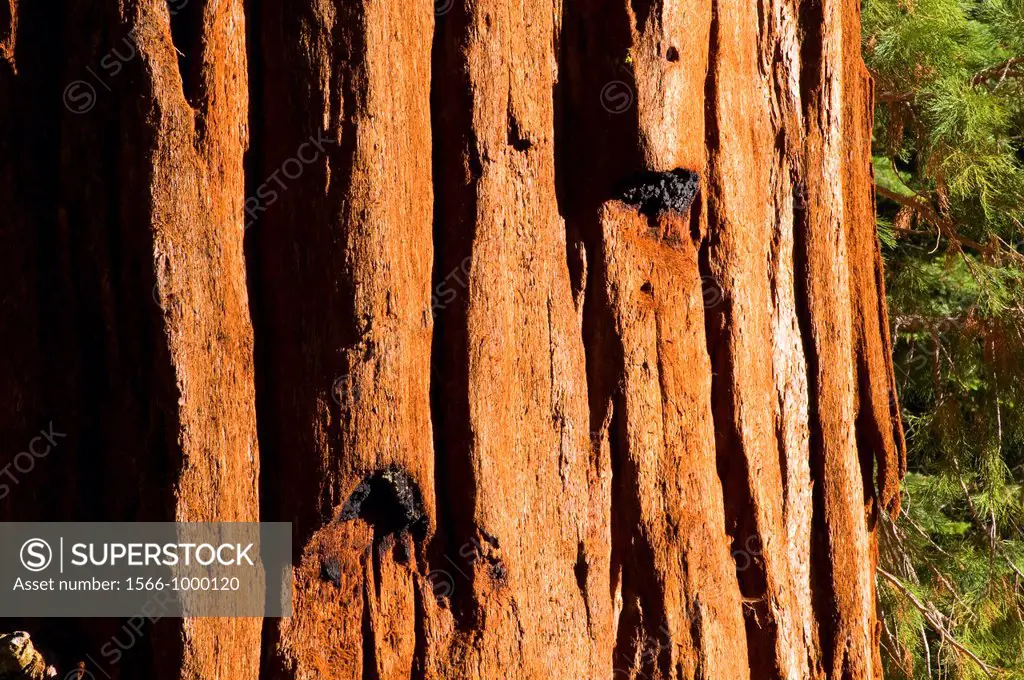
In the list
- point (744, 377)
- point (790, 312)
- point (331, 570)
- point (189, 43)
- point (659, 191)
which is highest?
point (189, 43)

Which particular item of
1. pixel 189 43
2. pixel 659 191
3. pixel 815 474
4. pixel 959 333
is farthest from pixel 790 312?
pixel 959 333

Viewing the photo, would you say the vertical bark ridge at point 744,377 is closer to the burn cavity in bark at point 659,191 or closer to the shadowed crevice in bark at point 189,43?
the burn cavity in bark at point 659,191

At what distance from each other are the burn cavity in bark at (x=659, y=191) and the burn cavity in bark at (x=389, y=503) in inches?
22.8

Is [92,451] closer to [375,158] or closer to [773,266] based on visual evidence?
[375,158]

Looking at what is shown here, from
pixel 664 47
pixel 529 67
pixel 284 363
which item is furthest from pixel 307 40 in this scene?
pixel 664 47

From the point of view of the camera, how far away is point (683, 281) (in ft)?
5.85

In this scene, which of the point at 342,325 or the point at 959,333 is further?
the point at 959,333

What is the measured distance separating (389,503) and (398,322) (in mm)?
265

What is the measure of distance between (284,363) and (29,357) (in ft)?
1.27

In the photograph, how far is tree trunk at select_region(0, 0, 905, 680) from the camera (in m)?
1.50

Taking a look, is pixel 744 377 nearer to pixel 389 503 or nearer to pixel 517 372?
pixel 517 372

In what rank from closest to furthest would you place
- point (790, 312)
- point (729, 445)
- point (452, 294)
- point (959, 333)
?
point (452, 294)
point (729, 445)
point (790, 312)
point (959, 333)

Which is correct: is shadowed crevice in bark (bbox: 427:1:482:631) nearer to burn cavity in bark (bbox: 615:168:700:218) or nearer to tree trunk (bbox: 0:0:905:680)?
tree trunk (bbox: 0:0:905:680)

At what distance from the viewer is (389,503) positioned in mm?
1541
